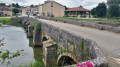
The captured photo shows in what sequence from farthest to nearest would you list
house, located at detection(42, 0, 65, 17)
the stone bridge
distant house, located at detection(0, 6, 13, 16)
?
1. distant house, located at detection(0, 6, 13, 16)
2. house, located at detection(42, 0, 65, 17)
3. the stone bridge

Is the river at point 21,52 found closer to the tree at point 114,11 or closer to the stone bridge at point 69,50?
the stone bridge at point 69,50

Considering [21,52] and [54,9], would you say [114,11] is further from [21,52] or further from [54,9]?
[21,52]

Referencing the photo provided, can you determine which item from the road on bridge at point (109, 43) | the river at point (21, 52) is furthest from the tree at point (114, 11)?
the road on bridge at point (109, 43)

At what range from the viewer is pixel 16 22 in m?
53.5

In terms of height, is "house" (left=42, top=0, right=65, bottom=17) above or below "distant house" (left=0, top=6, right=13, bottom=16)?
below

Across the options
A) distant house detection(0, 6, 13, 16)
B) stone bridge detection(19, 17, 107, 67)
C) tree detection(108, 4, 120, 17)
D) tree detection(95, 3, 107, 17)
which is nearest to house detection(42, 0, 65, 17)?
tree detection(95, 3, 107, 17)

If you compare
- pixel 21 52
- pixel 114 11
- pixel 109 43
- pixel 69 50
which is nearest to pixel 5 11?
pixel 114 11

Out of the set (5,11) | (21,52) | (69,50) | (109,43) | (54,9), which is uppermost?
(5,11)

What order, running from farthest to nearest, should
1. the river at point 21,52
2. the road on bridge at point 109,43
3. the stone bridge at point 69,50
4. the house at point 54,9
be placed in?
the house at point 54,9 < the river at point 21,52 < the road on bridge at point 109,43 < the stone bridge at point 69,50

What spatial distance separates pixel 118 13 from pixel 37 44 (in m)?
27.9

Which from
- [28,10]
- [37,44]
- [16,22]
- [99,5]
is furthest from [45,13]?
[28,10]

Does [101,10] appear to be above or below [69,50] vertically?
above

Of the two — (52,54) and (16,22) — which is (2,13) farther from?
(52,54)

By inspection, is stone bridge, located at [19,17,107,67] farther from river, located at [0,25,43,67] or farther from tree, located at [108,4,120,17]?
tree, located at [108,4,120,17]
